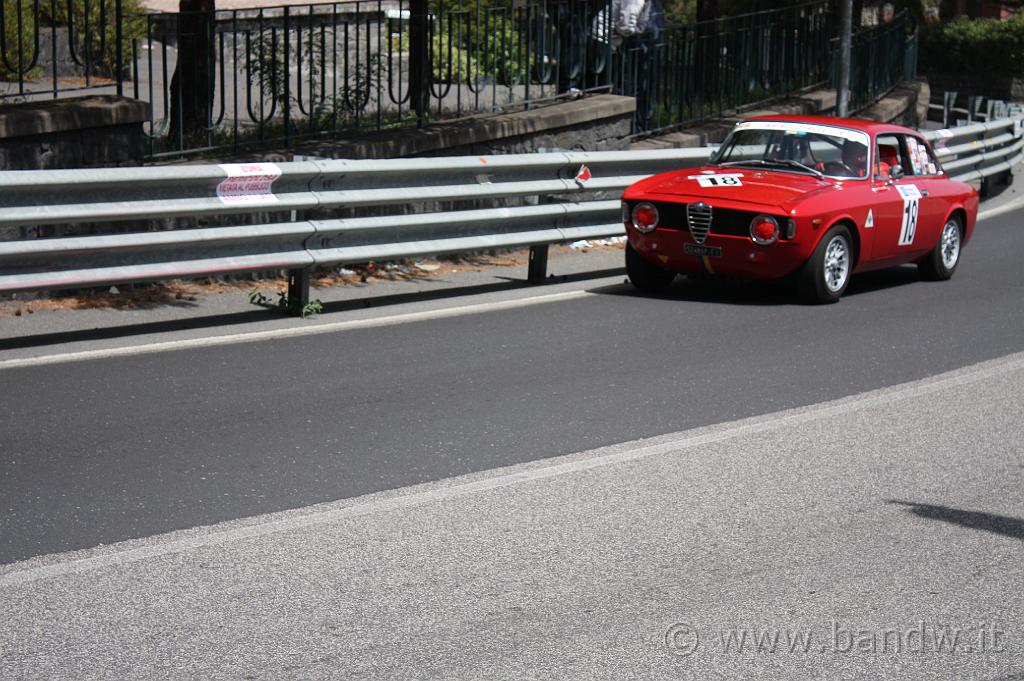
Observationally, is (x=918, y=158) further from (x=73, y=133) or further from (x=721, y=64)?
(x=721, y=64)

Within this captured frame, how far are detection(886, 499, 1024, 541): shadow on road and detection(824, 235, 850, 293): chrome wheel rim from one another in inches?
209

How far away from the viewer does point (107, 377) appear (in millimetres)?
7973

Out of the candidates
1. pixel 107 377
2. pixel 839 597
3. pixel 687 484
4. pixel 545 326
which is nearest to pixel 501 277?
pixel 545 326

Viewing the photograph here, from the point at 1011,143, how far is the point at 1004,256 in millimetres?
8237

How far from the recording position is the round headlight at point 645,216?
11406 mm

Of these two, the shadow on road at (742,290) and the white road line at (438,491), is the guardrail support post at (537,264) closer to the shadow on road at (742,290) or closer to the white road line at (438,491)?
the shadow on road at (742,290)

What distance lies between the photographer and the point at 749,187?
37.1 feet

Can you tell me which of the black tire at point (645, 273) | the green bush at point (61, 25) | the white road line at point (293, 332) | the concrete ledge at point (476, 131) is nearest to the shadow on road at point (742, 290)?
the black tire at point (645, 273)

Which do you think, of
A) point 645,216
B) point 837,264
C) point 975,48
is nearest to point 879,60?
point 837,264

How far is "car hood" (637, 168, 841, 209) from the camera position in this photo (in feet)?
36.3

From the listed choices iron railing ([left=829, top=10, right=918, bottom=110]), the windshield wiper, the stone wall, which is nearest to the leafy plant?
the stone wall

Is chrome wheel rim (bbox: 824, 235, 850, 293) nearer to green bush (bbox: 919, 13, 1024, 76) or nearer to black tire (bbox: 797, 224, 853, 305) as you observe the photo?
black tire (bbox: 797, 224, 853, 305)

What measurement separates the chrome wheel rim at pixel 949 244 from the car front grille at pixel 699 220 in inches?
112

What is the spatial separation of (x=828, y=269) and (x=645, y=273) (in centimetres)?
143
